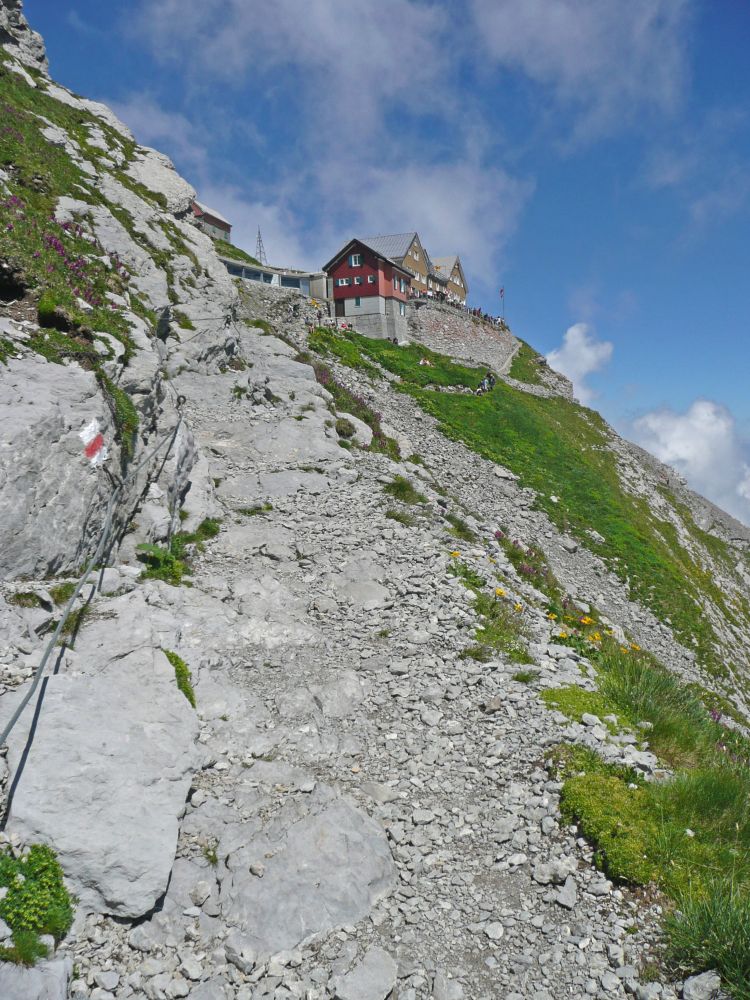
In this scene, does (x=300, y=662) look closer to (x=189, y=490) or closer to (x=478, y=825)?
(x=478, y=825)

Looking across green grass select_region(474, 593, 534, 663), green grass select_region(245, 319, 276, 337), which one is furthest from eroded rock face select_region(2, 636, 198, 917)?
green grass select_region(245, 319, 276, 337)

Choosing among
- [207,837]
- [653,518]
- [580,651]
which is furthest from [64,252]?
[653,518]

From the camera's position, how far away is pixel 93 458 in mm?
12664

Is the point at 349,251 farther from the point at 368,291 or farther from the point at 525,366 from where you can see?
the point at 525,366

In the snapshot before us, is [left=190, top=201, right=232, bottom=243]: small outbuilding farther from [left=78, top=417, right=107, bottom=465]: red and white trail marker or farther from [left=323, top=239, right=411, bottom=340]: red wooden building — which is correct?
[left=78, top=417, right=107, bottom=465]: red and white trail marker

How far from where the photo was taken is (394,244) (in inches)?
3413

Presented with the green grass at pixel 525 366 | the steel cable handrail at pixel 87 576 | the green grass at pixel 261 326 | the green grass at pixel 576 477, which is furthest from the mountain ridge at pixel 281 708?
the green grass at pixel 525 366

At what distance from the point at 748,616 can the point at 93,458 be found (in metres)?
47.8

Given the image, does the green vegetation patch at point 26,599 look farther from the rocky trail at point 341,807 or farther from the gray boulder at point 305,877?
the gray boulder at point 305,877

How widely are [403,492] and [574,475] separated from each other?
2440 cm

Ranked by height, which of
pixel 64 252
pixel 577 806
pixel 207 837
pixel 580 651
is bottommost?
pixel 207 837

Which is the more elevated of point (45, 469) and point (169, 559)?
point (45, 469)

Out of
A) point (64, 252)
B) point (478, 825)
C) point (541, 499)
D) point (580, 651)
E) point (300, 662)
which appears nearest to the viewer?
point (478, 825)

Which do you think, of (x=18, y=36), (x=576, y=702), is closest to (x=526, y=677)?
(x=576, y=702)
